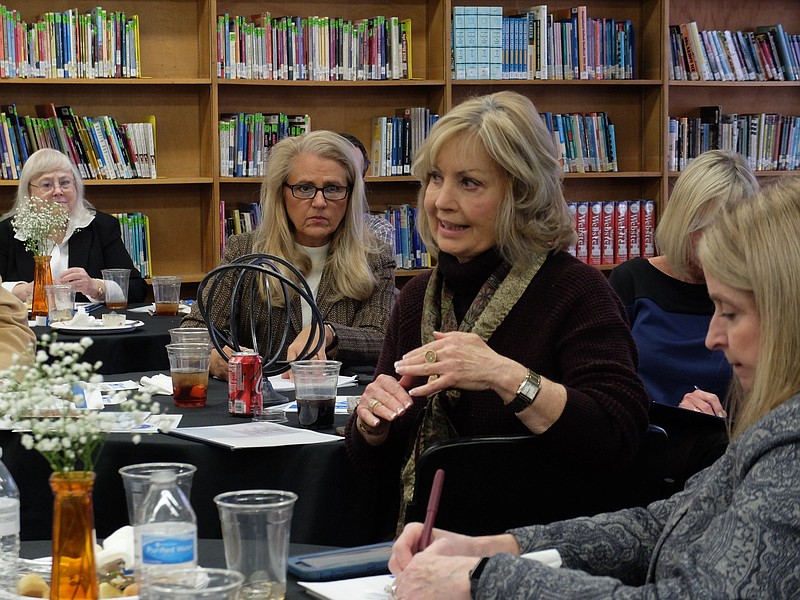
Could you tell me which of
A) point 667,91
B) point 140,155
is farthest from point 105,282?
point 667,91

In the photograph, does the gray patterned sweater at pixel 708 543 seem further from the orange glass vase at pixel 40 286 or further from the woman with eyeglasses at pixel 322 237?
the orange glass vase at pixel 40 286

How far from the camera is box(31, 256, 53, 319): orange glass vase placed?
435 cm

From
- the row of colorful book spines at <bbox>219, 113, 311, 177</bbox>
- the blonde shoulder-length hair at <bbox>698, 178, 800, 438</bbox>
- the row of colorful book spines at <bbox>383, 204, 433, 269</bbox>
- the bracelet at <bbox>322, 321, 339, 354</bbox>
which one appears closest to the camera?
the blonde shoulder-length hair at <bbox>698, 178, 800, 438</bbox>

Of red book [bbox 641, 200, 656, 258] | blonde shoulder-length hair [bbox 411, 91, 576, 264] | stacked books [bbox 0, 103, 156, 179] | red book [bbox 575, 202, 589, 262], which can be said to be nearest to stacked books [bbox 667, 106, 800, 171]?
red book [bbox 641, 200, 656, 258]

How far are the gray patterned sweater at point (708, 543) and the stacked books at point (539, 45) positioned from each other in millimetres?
4554

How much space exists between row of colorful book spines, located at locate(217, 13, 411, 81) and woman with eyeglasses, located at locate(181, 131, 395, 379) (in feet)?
7.32

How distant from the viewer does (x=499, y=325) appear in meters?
2.24

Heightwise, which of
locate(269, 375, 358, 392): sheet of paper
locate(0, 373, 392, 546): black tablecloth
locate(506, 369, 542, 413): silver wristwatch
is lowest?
locate(0, 373, 392, 546): black tablecloth

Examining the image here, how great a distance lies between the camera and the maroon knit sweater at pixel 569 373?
210 cm

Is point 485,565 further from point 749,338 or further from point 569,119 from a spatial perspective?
point 569,119

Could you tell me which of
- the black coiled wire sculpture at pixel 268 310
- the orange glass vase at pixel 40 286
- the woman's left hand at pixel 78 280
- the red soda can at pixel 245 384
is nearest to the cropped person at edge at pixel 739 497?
the red soda can at pixel 245 384

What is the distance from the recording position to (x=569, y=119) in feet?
20.2

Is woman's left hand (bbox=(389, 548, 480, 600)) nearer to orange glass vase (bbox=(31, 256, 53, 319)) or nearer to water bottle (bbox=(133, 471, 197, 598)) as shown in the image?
water bottle (bbox=(133, 471, 197, 598))

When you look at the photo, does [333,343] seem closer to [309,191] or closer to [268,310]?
[268,310]
